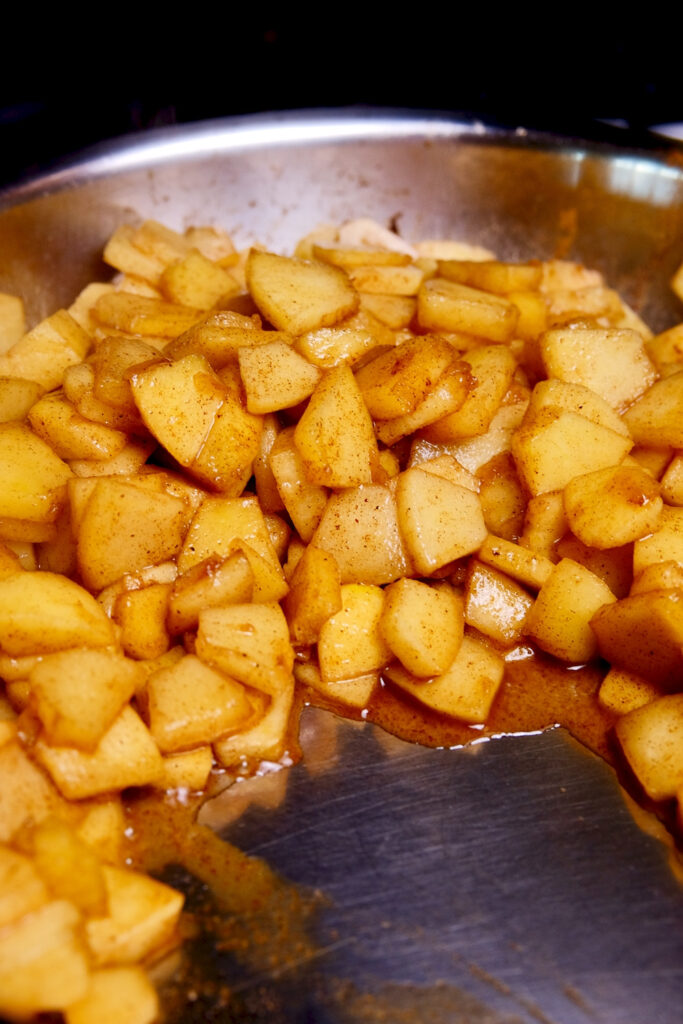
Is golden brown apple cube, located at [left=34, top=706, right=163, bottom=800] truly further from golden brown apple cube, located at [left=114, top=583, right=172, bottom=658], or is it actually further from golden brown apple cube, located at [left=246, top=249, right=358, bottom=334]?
golden brown apple cube, located at [left=246, top=249, right=358, bottom=334]

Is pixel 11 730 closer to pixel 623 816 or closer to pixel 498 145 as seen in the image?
pixel 623 816

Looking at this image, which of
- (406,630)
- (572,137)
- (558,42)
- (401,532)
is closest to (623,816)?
(406,630)

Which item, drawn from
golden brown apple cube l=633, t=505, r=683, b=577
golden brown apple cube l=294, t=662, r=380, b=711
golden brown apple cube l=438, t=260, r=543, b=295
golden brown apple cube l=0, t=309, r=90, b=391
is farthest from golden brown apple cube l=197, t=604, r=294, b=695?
Answer: golden brown apple cube l=438, t=260, r=543, b=295

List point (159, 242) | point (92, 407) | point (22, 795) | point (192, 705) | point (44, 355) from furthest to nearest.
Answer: point (159, 242), point (44, 355), point (92, 407), point (192, 705), point (22, 795)

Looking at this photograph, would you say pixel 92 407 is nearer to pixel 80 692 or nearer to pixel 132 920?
pixel 80 692

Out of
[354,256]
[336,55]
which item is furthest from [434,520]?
[336,55]

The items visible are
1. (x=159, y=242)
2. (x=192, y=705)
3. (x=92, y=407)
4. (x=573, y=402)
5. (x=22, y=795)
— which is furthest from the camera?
(x=159, y=242)

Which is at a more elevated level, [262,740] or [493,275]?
[493,275]
